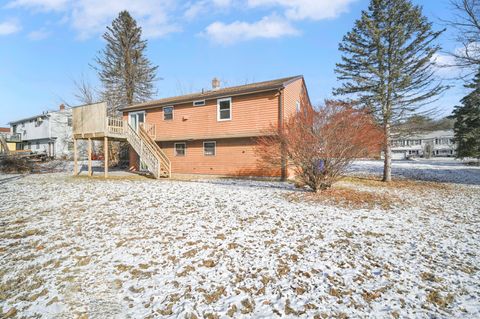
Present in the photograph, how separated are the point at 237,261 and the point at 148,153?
11.9 meters

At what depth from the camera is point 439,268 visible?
11.8 ft

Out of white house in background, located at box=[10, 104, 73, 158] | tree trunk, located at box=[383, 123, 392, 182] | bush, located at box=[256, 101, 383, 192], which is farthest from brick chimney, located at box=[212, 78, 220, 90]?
white house in background, located at box=[10, 104, 73, 158]

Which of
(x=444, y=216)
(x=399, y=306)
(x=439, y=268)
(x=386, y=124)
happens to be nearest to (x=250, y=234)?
(x=399, y=306)

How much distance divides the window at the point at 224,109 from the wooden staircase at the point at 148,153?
14.7 feet

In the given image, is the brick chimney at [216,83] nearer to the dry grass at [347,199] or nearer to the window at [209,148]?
Answer: the window at [209,148]

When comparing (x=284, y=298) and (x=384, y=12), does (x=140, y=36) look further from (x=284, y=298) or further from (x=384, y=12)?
(x=284, y=298)

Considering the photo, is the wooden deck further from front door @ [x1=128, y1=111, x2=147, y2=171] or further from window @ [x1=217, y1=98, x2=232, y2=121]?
window @ [x1=217, y1=98, x2=232, y2=121]

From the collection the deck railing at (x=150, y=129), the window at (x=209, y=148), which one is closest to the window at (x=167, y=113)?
the deck railing at (x=150, y=129)

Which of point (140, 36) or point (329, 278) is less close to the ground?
point (140, 36)

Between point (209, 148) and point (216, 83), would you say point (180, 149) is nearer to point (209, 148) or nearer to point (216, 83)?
point (209, 148)

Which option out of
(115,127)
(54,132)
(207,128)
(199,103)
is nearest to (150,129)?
(115,127)

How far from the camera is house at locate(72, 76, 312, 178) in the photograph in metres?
13.2

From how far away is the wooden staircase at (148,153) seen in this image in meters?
13.8

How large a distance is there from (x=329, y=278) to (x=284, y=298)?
86cm
